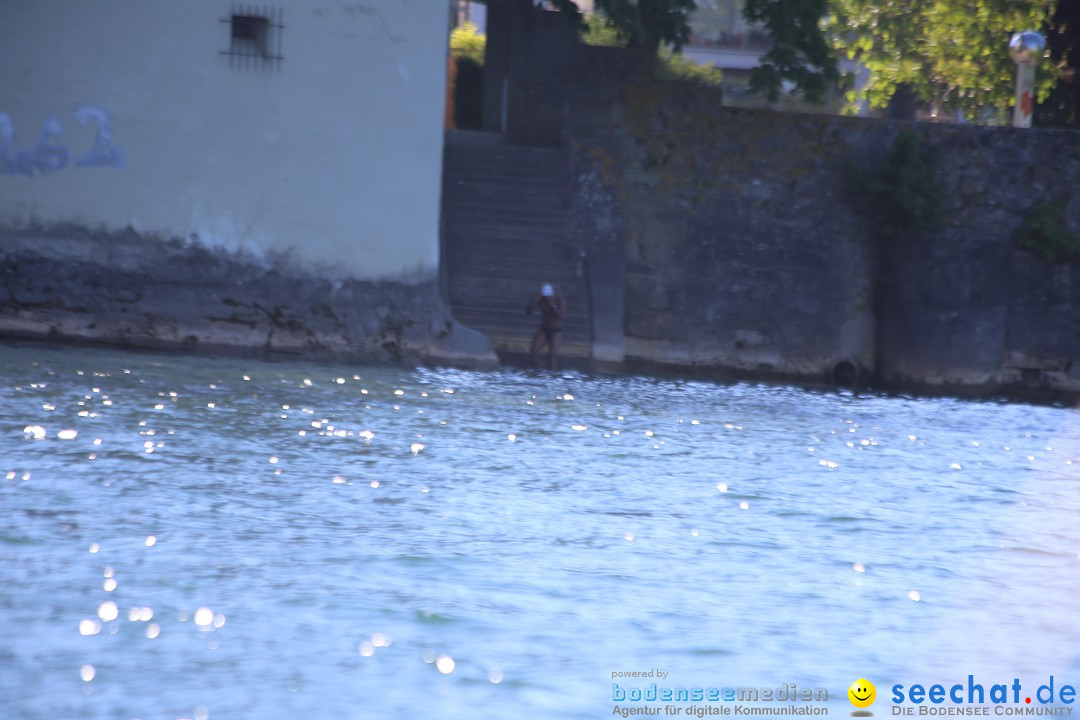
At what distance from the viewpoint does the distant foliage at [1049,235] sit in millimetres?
21703

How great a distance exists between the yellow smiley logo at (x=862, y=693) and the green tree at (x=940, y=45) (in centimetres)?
2529

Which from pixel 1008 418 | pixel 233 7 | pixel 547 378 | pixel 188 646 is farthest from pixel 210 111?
pixel 188 646

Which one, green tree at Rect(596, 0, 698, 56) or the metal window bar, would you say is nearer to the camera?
the metal window bar

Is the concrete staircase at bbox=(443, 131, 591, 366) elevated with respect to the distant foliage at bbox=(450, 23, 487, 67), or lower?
lower

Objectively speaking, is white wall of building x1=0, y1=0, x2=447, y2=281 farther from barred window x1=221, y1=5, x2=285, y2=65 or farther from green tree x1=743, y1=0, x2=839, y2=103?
green tree x1=743, y1=0, x2=839, y2=103

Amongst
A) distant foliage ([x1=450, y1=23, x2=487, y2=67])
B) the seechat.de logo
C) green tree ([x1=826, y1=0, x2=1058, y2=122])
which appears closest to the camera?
the seechat.de logo

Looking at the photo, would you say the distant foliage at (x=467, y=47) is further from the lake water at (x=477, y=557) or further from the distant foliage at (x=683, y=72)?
the lake water at (x=477, y=557)

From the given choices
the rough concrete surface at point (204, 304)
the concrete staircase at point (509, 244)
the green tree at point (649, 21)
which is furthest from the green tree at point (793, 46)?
the rough concrete surface at point (204, 304)

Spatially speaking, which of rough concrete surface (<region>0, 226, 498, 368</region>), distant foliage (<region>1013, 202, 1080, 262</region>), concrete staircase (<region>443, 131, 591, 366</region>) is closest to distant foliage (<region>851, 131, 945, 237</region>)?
distant foliage (<region>1013, 202, 1080, 262</region>)

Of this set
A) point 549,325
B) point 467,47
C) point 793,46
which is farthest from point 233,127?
point 467,47

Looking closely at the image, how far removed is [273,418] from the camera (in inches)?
490

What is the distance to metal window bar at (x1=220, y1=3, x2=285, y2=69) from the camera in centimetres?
1775

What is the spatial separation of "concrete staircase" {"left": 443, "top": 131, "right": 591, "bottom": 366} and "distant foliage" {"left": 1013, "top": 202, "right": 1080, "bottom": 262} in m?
6.74

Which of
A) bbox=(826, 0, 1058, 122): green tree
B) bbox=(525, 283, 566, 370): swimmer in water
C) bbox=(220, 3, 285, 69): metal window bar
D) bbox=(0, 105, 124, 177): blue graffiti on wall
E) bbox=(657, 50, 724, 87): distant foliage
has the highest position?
bbox=(826, 0, 1058, 122): green tree
